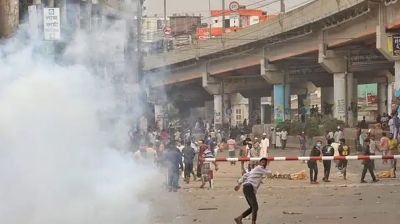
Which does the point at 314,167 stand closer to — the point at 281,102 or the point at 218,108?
the point at 281,102

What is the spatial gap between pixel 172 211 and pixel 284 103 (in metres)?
43.6

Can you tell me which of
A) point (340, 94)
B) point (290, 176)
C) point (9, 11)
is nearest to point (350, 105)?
point (340, 94)

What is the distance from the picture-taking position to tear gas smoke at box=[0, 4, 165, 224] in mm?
9656

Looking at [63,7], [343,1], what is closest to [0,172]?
[63,7]

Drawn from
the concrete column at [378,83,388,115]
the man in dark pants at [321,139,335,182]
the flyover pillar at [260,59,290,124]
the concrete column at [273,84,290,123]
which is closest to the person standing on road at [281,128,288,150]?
the flyover pillar at [260,59,290,124]

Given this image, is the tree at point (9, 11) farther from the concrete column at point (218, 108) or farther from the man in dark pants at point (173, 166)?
the concrete column at point (218, 108)

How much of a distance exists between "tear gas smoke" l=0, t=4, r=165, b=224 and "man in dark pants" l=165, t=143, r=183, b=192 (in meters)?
8.52

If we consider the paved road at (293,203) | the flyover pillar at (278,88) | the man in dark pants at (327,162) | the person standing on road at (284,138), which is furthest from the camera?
the flyover pillar at (278,88)

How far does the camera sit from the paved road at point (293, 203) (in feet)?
50.2

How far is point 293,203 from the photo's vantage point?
60.1 ft

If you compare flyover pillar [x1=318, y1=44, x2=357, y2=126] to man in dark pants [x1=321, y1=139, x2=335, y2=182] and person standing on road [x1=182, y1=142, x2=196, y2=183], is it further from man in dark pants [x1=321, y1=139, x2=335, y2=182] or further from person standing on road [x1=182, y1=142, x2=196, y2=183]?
person standing on road [x1=182, y1=142, x2=196, y2=183]

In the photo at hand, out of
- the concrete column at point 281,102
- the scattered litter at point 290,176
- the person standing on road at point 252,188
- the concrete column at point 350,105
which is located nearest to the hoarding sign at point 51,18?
the person standing on road at point 252,188

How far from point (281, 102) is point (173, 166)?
130 ft

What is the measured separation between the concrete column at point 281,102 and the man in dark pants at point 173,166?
124 ft
